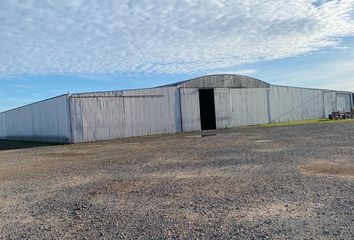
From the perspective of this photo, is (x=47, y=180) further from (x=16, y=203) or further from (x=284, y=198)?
(x=284, y=198)

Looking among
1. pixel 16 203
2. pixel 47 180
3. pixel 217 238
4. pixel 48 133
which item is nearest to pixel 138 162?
pixel 47 180

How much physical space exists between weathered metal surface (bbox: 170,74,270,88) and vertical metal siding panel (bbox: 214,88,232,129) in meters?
0.64

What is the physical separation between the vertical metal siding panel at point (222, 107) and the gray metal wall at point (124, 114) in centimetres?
489

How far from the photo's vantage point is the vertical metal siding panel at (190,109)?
37.4 metres

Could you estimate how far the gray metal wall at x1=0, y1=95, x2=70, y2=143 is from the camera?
102 ft

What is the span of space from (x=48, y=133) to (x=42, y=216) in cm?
2838

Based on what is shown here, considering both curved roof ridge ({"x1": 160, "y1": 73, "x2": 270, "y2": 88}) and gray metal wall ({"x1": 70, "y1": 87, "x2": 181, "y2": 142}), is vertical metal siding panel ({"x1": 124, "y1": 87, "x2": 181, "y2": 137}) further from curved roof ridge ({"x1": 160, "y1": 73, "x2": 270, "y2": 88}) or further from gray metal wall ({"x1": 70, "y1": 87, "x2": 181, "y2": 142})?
curved roof ridge ({"x1": 160, "y1": 73, "x2": 270, "y2": 88})

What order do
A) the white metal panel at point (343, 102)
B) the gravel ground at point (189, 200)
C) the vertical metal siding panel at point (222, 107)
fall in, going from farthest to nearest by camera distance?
the white metal panel at point (343, 102)
the vertical metal siding panel at point (222, 107)
the gravel ground at point (189, 200)

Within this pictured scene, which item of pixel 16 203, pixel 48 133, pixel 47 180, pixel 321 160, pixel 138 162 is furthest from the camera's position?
pixel 48 133

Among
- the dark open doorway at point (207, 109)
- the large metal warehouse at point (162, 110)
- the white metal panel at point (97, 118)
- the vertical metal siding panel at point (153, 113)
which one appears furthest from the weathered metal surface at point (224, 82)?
the white metal panel at point (97, 118)

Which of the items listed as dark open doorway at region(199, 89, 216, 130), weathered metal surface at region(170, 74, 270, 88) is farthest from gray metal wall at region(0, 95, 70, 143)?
dark open doorway at region(199, 89, 216, 130)

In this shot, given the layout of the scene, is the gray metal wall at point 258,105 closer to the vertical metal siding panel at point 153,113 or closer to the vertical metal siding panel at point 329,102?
the vertical metal siding panel at point 329,102

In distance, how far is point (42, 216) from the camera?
763 centimetres

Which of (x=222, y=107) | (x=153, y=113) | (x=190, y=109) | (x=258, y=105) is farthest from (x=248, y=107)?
(x=153, y=113)
